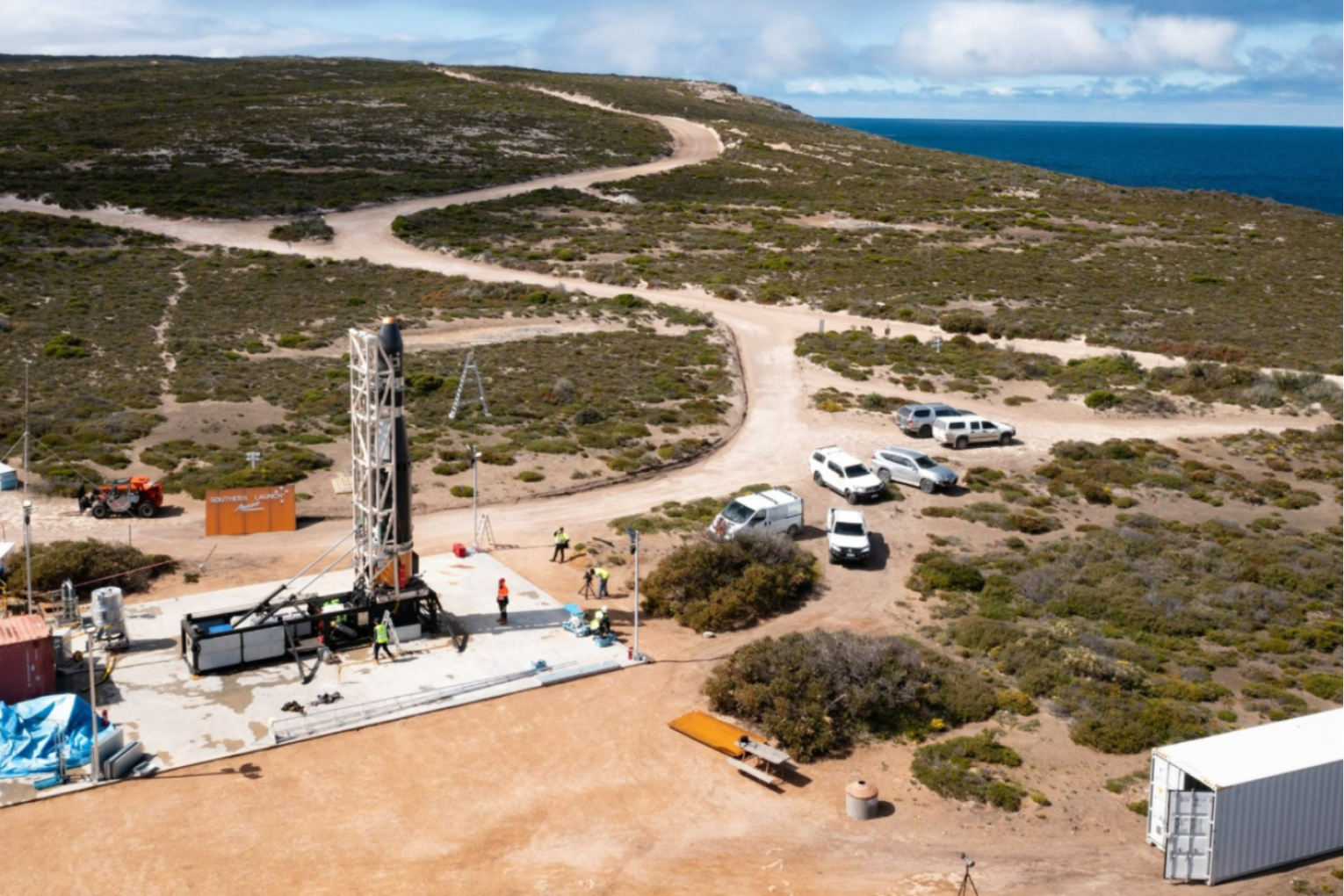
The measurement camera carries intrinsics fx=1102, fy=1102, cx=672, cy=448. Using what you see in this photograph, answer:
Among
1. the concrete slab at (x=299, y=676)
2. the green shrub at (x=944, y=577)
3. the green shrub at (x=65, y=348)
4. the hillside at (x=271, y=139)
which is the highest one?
the hillside at (x=271, y=139)

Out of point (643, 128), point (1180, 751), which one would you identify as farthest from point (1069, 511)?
point (643, 128)

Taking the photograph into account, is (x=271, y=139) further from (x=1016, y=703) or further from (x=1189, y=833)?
(x=1189, y=833)

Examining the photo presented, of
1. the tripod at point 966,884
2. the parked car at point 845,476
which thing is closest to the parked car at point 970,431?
the parked car at point 845,476

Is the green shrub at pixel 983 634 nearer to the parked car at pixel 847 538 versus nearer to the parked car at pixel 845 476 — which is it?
the parked car at pixel 847 538

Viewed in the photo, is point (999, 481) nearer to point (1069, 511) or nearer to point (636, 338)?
point (1069, 511)

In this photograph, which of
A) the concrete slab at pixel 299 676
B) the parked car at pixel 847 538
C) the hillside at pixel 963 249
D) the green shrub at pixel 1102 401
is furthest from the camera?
the hillside at pixel 963 249

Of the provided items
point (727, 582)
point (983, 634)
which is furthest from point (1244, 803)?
point (727, 582)

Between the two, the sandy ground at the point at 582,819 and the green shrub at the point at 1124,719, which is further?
the green shrub at the point at 1124,719
